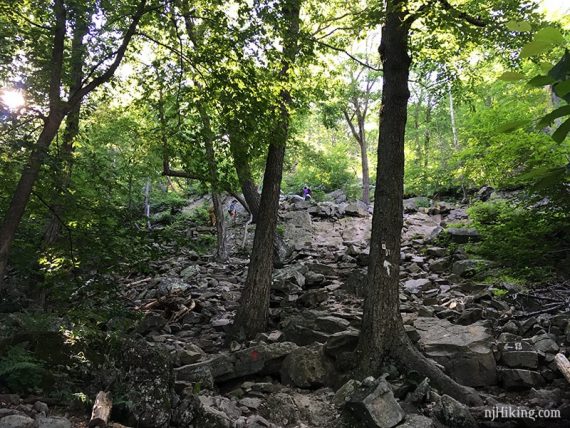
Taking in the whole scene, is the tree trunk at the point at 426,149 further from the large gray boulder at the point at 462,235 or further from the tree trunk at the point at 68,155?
the tree trunk at the point at 68,155

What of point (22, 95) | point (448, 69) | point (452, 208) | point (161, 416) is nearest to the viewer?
point (161, 416)

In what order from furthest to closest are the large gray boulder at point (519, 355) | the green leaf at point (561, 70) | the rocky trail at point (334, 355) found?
the large gray boulder at point (519, 355) < the rocky trail at point (334, 355) < the green leaf at point (561, 70)

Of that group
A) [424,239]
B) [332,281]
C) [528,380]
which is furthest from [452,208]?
[528,380]

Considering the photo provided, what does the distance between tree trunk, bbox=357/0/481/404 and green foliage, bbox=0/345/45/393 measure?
439cm

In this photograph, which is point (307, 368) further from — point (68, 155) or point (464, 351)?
point (68, 155)

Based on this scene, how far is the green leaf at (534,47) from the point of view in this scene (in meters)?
0.78

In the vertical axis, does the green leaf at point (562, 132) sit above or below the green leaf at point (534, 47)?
below

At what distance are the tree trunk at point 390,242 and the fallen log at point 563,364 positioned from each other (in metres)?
1.14

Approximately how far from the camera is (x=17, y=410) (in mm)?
4199

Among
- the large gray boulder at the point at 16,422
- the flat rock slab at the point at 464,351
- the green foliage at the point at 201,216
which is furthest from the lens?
the green foliage at the point at 201,216

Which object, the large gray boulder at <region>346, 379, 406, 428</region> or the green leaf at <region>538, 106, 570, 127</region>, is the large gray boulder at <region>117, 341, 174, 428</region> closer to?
the large gray boulder at <region>346, 379, 406, 428</region>

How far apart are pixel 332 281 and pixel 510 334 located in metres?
4.83

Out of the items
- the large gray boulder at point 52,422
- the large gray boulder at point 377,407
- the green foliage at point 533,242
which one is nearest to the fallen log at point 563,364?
the green foliage at point 533,242

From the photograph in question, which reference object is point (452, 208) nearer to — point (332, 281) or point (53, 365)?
point (332, 281)
